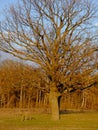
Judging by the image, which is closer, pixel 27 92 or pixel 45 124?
pixel 45 124

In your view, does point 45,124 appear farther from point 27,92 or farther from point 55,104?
point 27,92

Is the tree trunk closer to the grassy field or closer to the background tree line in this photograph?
the grassy field

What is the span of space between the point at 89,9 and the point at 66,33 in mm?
3866

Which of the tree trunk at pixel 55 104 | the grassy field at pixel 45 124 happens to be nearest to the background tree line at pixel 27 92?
the tree trunk at pixel 55 104

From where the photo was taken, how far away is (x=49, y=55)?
1194 inches

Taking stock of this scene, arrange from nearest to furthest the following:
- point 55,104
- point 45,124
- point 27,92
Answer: point 45,124 → point 55,104 → point 27,92

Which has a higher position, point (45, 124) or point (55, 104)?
point (55, 104)

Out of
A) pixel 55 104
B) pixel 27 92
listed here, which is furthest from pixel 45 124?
pixel 27 92

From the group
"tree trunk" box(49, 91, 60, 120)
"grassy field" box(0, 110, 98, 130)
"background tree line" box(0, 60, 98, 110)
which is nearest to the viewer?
"grassy field" box(0, 110, 98, 130)

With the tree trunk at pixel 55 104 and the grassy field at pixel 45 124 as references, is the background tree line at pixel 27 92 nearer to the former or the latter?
the tree trunk at pixel 55 104

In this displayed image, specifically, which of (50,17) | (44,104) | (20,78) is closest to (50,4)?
(50,17)

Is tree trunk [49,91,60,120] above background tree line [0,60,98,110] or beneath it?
beneath

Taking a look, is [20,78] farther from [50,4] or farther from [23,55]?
[50,4]

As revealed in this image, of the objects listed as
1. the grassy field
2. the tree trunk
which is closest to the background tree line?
the tree trunk
